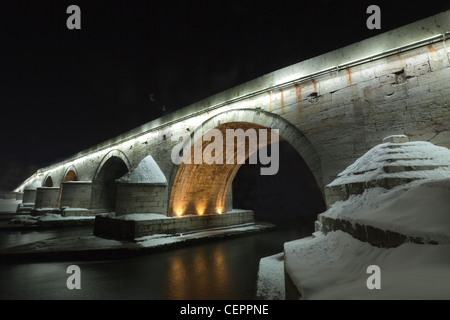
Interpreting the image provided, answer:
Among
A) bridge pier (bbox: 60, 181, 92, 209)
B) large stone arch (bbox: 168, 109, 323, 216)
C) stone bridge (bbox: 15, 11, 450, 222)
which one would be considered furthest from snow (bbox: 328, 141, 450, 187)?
bridge pier (bbox: 60, 181, 92, 209)

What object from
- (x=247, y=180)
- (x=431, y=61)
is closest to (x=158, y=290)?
(x=431, y=61)

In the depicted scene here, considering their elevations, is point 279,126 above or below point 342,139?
above

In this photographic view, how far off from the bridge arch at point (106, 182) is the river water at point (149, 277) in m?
9.91

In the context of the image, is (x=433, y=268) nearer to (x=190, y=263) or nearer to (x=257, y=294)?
(x=257, y=294)

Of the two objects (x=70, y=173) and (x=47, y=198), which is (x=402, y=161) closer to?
(x=47, y=198)

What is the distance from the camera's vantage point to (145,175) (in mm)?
9078

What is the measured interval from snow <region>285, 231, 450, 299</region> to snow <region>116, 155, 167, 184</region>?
270 inches

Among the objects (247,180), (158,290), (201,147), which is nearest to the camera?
(158,290)

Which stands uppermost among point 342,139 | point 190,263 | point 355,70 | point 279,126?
point 355,70

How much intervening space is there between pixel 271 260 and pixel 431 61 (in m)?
5.43

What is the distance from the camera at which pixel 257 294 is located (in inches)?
150

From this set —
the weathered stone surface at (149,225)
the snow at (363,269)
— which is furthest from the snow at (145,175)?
the snow at (363,269)

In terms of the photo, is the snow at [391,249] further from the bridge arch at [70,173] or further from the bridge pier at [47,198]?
the bridge arch at [70,173]

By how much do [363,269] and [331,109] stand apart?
4561 mm
